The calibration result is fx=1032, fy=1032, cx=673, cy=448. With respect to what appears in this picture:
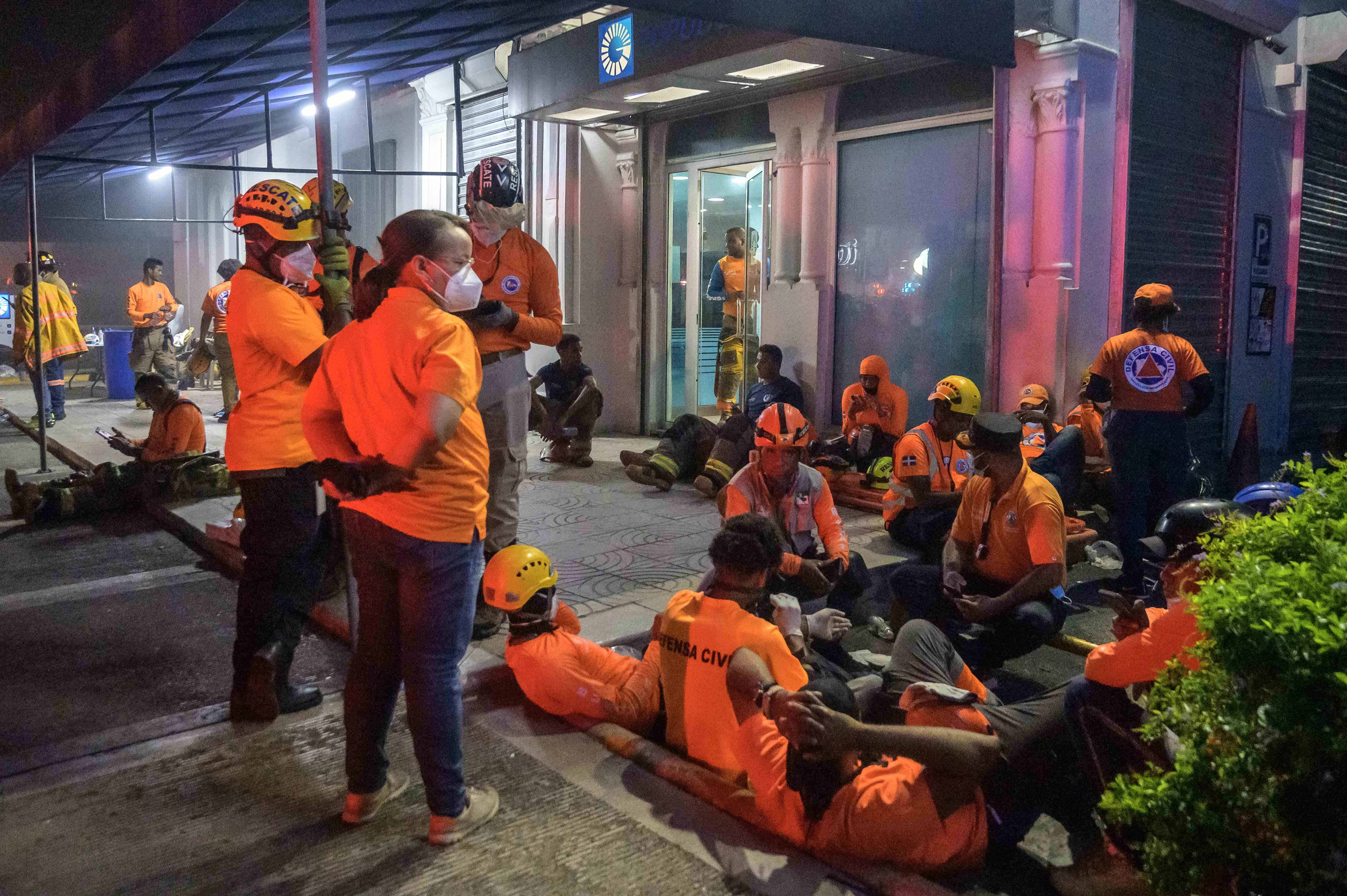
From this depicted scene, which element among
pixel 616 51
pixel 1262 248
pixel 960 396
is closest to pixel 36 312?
pixel 616 51

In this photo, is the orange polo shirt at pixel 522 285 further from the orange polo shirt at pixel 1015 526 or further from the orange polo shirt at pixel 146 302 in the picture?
the orange polo shirt at pixel 146 302

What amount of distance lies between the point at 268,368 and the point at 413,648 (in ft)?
4.93

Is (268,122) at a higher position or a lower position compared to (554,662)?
higher

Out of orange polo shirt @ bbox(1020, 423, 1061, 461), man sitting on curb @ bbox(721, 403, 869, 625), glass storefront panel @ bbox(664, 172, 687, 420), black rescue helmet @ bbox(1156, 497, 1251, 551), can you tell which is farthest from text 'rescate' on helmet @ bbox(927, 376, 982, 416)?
glass storefront panel @ bbox(664, 172, 687, 420)

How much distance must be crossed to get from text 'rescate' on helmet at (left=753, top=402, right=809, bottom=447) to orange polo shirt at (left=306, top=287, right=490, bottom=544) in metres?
2.38

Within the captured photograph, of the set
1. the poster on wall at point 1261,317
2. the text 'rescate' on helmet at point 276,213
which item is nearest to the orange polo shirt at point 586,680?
the text 'rescate' on helmet at point 276,213

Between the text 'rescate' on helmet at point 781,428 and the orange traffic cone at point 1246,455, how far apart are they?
22.0ft

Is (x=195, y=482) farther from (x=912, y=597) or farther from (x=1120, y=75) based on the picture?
(x=1120, y=75)

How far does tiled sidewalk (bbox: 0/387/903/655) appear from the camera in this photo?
18.1 feet

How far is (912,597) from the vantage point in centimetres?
520

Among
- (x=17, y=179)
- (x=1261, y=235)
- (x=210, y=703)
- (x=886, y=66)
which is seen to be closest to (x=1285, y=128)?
(x=1261, y=235)

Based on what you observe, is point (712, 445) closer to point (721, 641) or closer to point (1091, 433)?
point (1091, 433)

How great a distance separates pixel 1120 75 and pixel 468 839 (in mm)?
8105

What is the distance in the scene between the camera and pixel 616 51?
939 cm
